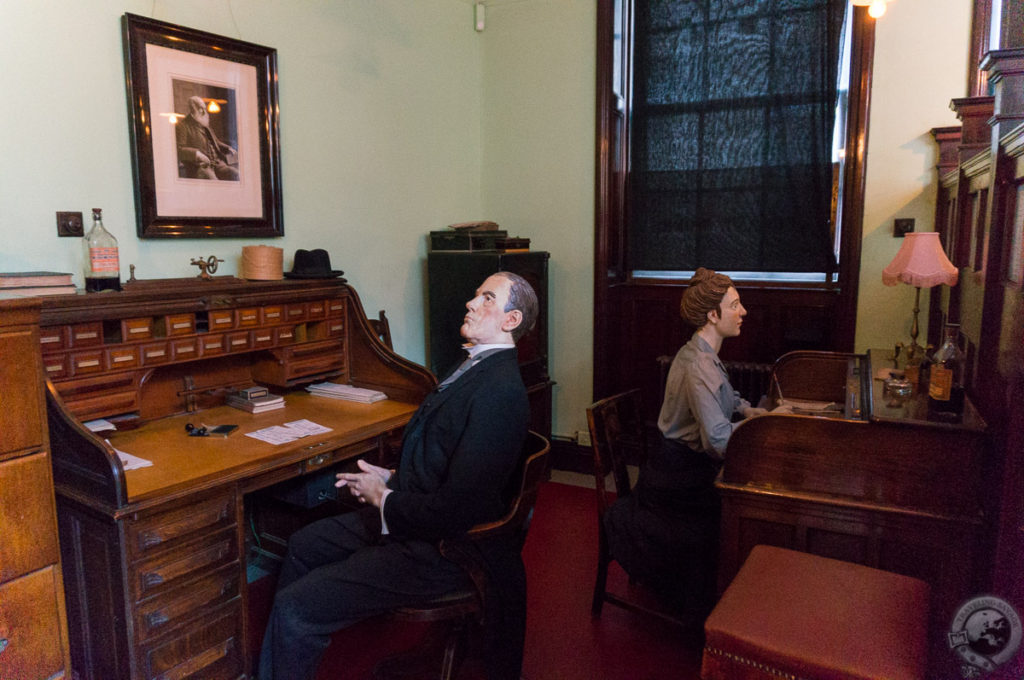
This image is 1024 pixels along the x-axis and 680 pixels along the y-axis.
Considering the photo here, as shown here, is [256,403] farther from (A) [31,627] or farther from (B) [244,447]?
(A) [31,627]

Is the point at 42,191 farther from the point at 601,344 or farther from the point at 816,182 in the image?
the point at 816,182

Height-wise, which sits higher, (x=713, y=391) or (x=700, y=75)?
(x=700, y=75)

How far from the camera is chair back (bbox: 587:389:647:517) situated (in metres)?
2.82

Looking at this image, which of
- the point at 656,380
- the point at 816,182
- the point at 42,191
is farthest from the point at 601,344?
the point at 42,191

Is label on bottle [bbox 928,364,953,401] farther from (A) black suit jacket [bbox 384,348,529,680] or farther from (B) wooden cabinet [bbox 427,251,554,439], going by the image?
(B) wooden cabinet [bbox 427,251,554,439]

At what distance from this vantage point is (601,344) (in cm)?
478

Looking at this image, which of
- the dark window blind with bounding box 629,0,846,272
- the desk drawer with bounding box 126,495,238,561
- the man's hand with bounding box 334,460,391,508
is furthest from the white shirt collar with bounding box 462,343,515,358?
the dark window blind with bounding box 629,0,846,272

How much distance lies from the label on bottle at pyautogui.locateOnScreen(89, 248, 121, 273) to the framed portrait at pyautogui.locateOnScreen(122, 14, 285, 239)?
1.07 feet

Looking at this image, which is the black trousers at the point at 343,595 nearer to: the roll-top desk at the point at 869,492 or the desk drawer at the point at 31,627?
the desk drawer at the point at 31,627

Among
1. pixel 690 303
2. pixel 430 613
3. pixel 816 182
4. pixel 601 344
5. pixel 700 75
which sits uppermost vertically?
pixel 700 75

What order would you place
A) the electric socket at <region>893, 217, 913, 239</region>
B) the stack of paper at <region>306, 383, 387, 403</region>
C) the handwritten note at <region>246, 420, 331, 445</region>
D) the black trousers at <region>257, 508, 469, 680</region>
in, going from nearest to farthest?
1. the black trousers at <region>257, 508, 469, 680</region>
2. the handwritten note at <region>246, 420, 331, 445</region>
3. the stack of paper at <region>306, 383, 387, 403</region>
4. the electric socket at <region>893, 217, 913, 239</region>

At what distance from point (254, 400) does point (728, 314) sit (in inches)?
79.4

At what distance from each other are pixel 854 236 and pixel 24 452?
3969mm

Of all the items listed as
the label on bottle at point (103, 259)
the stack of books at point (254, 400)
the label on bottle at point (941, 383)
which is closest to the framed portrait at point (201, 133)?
the label on bottle at point (103, 259)
